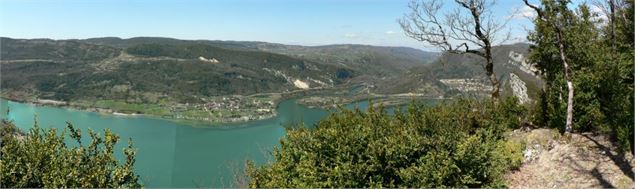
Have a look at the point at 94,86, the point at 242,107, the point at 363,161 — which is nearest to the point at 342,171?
the point at 363,161

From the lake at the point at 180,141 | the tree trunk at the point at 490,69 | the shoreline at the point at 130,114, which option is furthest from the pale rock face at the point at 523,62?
the shoreline at the point at 130,114

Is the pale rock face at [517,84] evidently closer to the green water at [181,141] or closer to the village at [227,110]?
the green water at [181,141]

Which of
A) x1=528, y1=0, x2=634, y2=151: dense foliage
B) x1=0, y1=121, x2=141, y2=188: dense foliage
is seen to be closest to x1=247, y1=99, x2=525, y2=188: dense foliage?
x1=528, y1=0, x2=634, y2=151: dense foliage

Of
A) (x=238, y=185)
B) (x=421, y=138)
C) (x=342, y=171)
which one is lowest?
(x=238, y=185)

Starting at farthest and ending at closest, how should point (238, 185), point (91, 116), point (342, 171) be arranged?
1. point (91, 116)
2. point (238, 185)
3. point (342, 171)

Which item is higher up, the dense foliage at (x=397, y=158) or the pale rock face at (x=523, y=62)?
the pale rock face at (x=523, y=62)

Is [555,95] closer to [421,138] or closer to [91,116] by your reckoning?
[421,138]

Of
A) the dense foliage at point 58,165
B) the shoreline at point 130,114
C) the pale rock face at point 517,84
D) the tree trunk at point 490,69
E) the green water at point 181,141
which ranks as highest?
the tree trunk at point 490,69

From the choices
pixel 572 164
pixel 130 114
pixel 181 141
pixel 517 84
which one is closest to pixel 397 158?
pixel 572 164
